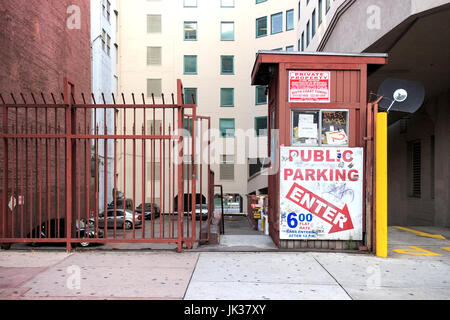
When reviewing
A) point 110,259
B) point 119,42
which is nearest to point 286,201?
point 110,259

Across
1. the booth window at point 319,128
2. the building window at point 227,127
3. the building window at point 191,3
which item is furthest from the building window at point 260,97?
the booth window at point 319,128

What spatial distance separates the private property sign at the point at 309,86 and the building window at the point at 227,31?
3513 cm

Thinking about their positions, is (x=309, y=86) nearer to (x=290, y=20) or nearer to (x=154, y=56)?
(x=290, y=20)

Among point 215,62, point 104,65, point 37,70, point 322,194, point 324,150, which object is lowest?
point 322,194

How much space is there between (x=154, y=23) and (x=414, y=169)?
30709 millimetres

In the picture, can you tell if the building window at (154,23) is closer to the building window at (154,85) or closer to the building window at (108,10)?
the building window at (154,85)

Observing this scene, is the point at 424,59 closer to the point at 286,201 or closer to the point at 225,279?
the point at 286,201

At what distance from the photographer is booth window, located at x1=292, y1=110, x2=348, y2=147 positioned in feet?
26.0

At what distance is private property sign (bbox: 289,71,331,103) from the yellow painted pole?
1.13m

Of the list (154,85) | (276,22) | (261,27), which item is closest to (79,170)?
(154,85)

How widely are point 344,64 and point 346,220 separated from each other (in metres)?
3.03

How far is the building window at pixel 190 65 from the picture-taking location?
4128 cm

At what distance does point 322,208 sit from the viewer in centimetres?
774

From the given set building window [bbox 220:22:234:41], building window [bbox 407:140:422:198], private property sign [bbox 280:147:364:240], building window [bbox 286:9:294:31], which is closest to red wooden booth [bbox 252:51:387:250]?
private property sign [bbox 280:147:364:240]
